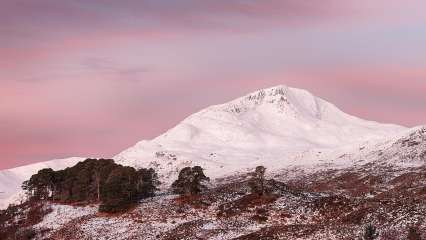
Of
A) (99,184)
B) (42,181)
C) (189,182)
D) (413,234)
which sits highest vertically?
(42,181)

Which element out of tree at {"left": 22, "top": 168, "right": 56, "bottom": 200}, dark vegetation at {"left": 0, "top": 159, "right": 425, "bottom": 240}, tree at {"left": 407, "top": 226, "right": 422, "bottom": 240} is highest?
tree at {"left": 22, "top": 168, "right": 56, "bottom": 200}

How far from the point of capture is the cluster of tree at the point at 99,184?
87125 millimetres

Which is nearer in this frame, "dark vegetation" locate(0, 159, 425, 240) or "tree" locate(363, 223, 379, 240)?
"tree" locate(363, 223, 379, 240)

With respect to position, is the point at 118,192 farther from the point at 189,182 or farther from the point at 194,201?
the point at 194,201

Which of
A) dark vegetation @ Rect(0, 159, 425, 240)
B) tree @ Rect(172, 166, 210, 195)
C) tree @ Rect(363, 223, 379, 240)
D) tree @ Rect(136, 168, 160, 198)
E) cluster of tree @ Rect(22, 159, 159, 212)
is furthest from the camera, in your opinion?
tree @ Rect(136, 168, 160, 198)

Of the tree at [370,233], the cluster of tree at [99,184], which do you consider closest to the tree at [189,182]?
the cluster of tree at [99,184]

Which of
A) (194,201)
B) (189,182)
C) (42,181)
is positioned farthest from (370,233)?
(42,181)

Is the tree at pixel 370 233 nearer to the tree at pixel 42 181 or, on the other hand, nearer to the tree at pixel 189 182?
the tree at pixel 189 182

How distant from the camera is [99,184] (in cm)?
9681

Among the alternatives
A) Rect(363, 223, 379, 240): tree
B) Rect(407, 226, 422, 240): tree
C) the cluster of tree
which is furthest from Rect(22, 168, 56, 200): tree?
Rect(407, 226, 422, 240): tree

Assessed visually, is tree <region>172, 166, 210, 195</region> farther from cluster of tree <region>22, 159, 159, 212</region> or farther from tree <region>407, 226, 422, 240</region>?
tree <region>407, 226, 422, 240</region>

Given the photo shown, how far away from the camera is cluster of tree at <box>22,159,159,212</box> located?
87.1 meters

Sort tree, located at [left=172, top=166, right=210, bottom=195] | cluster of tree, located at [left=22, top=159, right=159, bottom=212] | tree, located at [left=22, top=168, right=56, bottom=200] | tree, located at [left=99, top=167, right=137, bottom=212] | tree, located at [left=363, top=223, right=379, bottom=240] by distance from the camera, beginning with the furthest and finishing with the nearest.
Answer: tree, located at [left=22, top=168, right=56, bottom=200], tree, located at [left=172, top=166, right=210, bottom=195], cluster of tree, located at [left=22, top=159, right=159, bottom=212], tree, located at [left=99, top=167, right=137, bottom=212], tree, located at [left=363, top=223, right=379, bottom=240]

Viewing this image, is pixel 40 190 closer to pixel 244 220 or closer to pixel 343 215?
pixel 244 220
